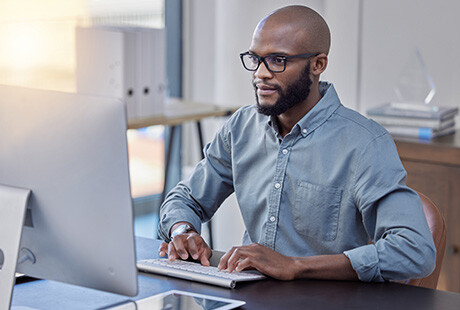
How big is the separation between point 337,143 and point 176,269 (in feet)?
1.59

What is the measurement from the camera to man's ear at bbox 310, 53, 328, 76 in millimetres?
1754

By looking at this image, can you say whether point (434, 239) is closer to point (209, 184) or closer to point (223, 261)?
point (223, 261)

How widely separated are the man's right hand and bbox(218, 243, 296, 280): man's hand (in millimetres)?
102

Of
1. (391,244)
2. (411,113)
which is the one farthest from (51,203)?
(411,113)

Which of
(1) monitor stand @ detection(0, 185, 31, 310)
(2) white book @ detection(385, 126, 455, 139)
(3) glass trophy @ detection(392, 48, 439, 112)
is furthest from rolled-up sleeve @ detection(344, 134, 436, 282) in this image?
(3) glass trophy @ detection(392, 48, 439, 112)

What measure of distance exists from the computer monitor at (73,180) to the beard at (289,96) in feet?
2.07

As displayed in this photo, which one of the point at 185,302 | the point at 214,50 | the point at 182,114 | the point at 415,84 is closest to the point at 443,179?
the point at 415,84

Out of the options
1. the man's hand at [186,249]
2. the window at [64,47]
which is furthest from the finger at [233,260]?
the window at [64,47]

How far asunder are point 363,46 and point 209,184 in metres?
1.92

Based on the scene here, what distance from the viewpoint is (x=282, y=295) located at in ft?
4.66

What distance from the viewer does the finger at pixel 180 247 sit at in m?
1.65

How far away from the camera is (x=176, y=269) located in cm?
155

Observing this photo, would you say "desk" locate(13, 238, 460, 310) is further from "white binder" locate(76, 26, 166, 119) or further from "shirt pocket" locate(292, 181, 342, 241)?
"white binder" locate(76, 26, 166, 119)

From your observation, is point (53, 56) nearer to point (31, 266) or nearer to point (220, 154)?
point (220, 154)
